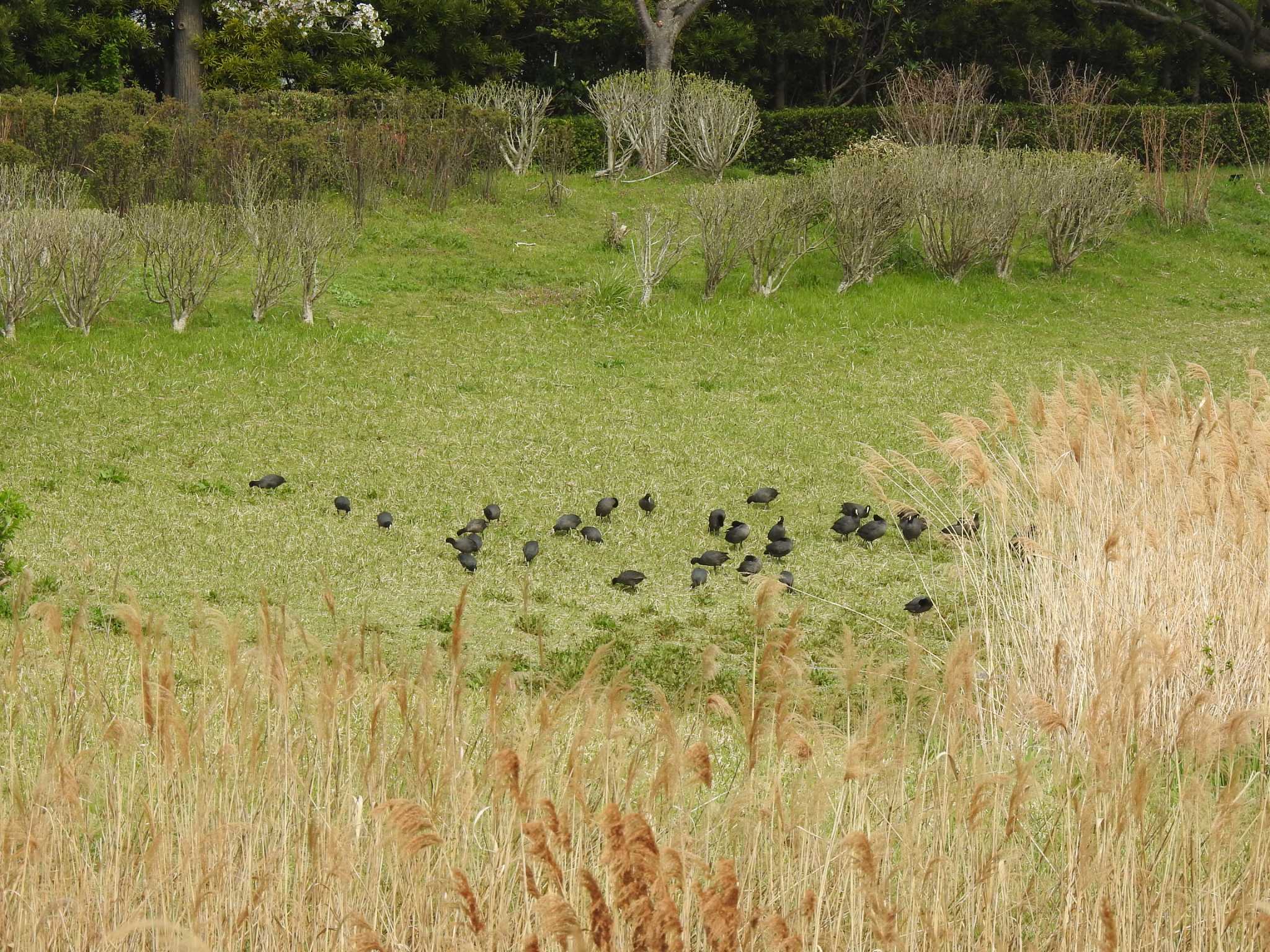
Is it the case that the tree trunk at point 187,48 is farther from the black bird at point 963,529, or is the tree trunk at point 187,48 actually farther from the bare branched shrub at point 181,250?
the black bird at point 963,529

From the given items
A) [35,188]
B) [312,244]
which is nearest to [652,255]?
[312,244]

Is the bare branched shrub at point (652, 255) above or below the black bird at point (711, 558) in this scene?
above

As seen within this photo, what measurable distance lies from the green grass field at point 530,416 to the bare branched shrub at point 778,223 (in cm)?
39

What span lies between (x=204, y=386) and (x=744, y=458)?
4.60 m

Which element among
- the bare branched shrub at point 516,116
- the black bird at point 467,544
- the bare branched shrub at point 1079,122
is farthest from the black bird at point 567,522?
the bare branched shrub at point 1079,122

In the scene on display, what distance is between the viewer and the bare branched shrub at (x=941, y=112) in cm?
2278

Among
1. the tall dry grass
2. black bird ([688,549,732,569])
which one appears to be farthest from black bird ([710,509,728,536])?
the tall dry grass

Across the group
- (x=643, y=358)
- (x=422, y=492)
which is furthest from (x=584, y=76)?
(x=422, y=492)

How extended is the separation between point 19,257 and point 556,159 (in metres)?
9.69

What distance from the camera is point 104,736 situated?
327 cm

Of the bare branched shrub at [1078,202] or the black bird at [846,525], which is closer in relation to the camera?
the black bird at [846,525]

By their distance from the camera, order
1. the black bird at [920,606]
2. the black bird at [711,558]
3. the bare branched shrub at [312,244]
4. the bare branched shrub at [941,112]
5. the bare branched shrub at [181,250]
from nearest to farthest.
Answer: the black bird at [920,606] → the black bird at [711,558] → the bare branched shrub at [181,250] → the bare branched shrub at [312,244] → the bare branched shrub at [941,112]

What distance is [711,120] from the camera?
22.4 m

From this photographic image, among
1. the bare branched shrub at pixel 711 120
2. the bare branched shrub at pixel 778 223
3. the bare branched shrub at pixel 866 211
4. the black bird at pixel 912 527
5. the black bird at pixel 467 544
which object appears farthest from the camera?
the bare branched shrub at pixel 711 120
